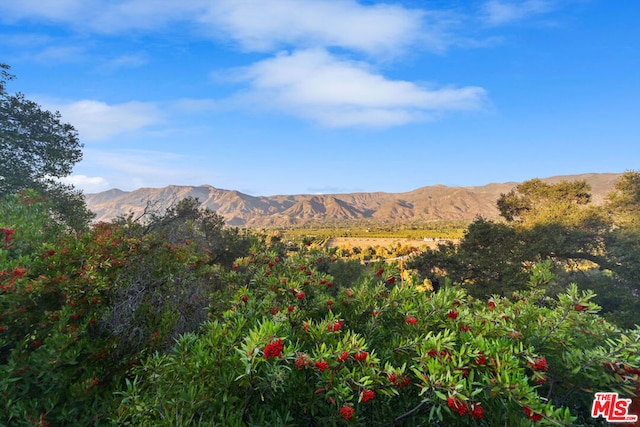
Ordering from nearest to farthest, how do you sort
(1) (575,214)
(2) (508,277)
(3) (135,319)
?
(3) (135,319) < (2) (508,277) < (1) (575,214)

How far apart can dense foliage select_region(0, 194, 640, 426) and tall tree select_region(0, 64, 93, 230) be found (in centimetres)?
1324

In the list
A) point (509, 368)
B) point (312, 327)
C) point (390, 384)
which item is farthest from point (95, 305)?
point (509, 368)

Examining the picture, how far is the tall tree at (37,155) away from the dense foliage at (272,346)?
13.2m

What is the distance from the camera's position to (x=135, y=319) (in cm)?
530

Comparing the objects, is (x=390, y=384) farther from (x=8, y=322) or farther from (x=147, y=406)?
(x=8, y=322)

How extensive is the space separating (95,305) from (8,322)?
1.11 meters

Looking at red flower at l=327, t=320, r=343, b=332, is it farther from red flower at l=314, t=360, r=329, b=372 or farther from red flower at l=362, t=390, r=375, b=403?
red flower at l=362, t=390, r=375, b=403

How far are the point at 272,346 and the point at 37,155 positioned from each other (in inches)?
982

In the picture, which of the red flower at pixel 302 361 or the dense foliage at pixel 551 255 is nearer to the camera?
the red flower at pixel 302 361

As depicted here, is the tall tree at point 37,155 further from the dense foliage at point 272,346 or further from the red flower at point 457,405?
the red flower at point 457,405

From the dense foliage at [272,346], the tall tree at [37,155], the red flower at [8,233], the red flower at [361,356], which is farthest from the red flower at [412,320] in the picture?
the tall tree at [37,155]

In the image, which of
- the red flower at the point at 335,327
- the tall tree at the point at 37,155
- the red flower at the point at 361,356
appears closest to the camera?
the red flower at the point at 361,356

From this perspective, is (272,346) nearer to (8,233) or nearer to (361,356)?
(361,356)

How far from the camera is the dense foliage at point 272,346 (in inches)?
98.4
